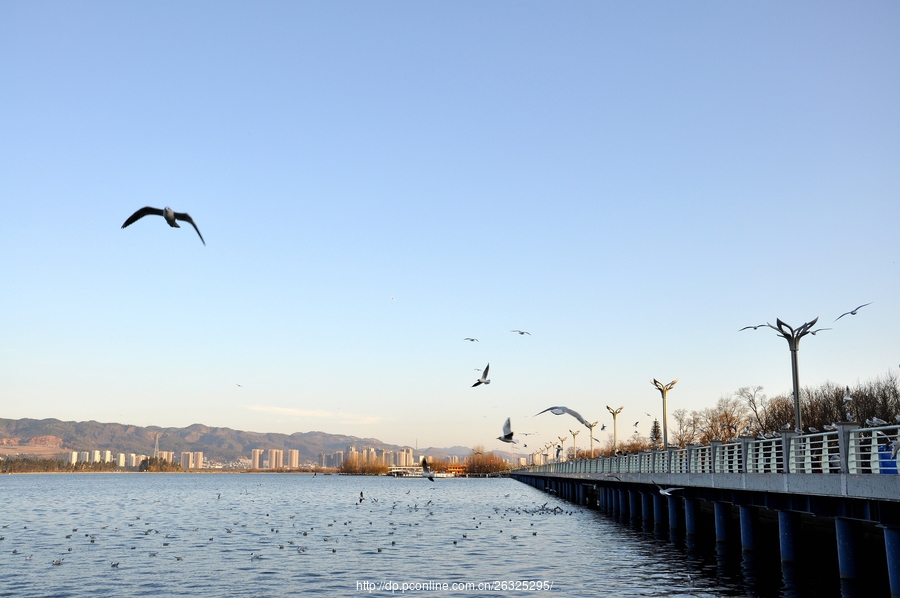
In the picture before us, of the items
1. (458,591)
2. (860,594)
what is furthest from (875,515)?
(458,591)

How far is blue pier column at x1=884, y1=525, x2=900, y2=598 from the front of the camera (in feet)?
59.2

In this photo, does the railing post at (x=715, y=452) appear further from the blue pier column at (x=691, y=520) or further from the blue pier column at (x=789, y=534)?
the blue pier column at (x=789, y=534)

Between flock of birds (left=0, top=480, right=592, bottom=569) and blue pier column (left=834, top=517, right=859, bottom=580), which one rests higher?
blue pier column (left=834, top=517, right=859, bottom=580)

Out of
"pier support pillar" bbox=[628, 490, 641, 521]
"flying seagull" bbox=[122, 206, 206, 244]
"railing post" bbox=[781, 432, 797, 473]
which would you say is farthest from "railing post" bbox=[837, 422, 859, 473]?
"pier support pillar" bbox=[628, 490, 641, 521]

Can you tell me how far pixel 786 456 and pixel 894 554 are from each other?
5.57 metres

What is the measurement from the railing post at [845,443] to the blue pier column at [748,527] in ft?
37.2

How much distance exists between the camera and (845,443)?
757 inches

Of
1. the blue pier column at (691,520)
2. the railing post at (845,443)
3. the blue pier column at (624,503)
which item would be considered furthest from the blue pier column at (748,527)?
the blue pier column at (624,503)

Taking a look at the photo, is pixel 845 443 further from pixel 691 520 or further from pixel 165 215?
pixel 691 520

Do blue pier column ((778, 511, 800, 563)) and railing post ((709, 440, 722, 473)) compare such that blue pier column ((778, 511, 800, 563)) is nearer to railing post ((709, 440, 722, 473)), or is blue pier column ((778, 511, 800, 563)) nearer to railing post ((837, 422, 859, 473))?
railing post ((709, 440, 722, 473))

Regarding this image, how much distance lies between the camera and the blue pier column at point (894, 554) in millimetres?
18047

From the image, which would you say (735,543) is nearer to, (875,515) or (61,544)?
(875,515)

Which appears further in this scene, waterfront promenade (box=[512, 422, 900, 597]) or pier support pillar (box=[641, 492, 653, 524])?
pier support pillar (box=[641, 492, 653, 524])

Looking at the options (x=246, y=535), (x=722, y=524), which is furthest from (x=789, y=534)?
(x=246, y=535)
